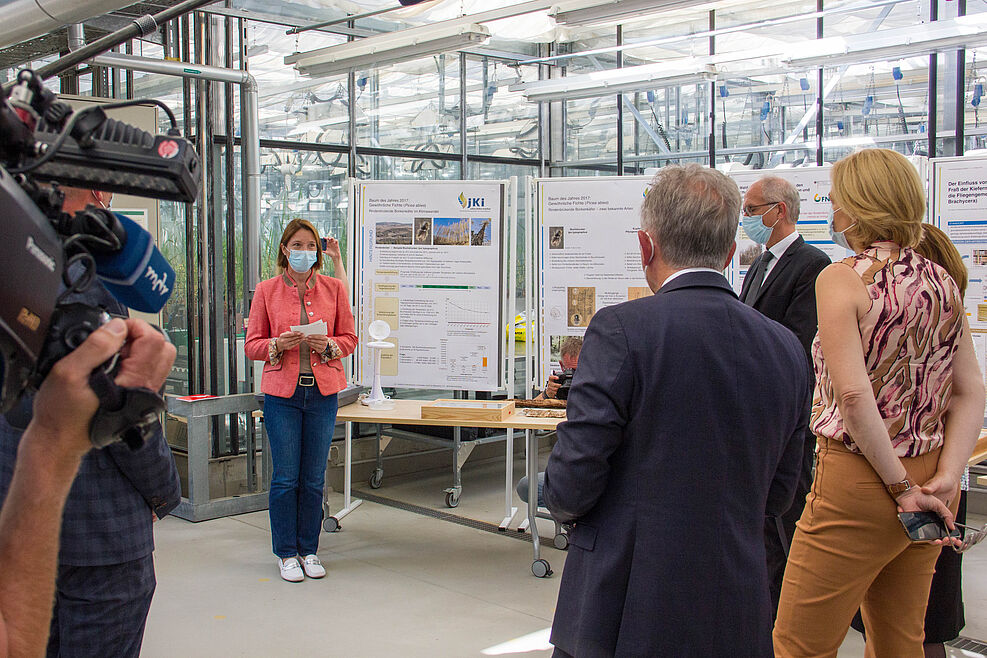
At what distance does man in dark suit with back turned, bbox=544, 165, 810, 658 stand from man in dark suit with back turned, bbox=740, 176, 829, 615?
58.2 inches

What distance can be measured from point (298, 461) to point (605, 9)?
8.99ft

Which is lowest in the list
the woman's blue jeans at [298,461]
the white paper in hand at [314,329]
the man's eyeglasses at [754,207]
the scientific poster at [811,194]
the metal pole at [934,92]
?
the woman's blue jeans at [298,461]

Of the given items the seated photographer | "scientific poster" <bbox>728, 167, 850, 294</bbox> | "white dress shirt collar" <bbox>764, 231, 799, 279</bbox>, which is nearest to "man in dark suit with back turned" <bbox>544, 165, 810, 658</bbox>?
"white dress shirt collar" <bbox>764, 231, 799, 279</bbox>

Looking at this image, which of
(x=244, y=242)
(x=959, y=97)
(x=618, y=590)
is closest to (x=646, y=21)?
(x=959, y=97)

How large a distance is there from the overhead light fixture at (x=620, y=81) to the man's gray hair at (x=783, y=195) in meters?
2.54

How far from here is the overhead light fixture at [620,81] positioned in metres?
5.89

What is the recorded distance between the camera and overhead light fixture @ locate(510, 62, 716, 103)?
19.3 feet

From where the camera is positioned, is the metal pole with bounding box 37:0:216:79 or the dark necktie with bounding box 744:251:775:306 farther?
the dark necktie with bounding box 744:251:775:306

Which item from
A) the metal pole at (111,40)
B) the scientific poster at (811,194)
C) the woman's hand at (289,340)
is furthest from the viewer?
the scientific poster at (811,194)

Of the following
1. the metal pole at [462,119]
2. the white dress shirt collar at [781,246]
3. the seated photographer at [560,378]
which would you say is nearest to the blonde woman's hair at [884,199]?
the white dress shirt collar at [781,246]

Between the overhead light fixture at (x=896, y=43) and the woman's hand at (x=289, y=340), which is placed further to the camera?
the overhead light fixture at (x=896, y=43)

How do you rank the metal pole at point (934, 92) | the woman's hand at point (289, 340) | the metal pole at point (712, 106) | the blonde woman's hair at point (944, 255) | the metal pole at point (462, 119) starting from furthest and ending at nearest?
the metal pole at point (462, 119) < the metal pole at point (712, 106) < the metal pole at point (934, 92) < the woman's hand at point (289, 340) < the blonde woman's hair at point (944, 255)

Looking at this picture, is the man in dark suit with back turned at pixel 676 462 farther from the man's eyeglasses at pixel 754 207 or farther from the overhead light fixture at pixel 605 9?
the overhead light fixture at pixel 605 9

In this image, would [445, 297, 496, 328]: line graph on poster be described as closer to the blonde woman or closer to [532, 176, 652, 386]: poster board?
[532, 176, 652, 386]: poster board
